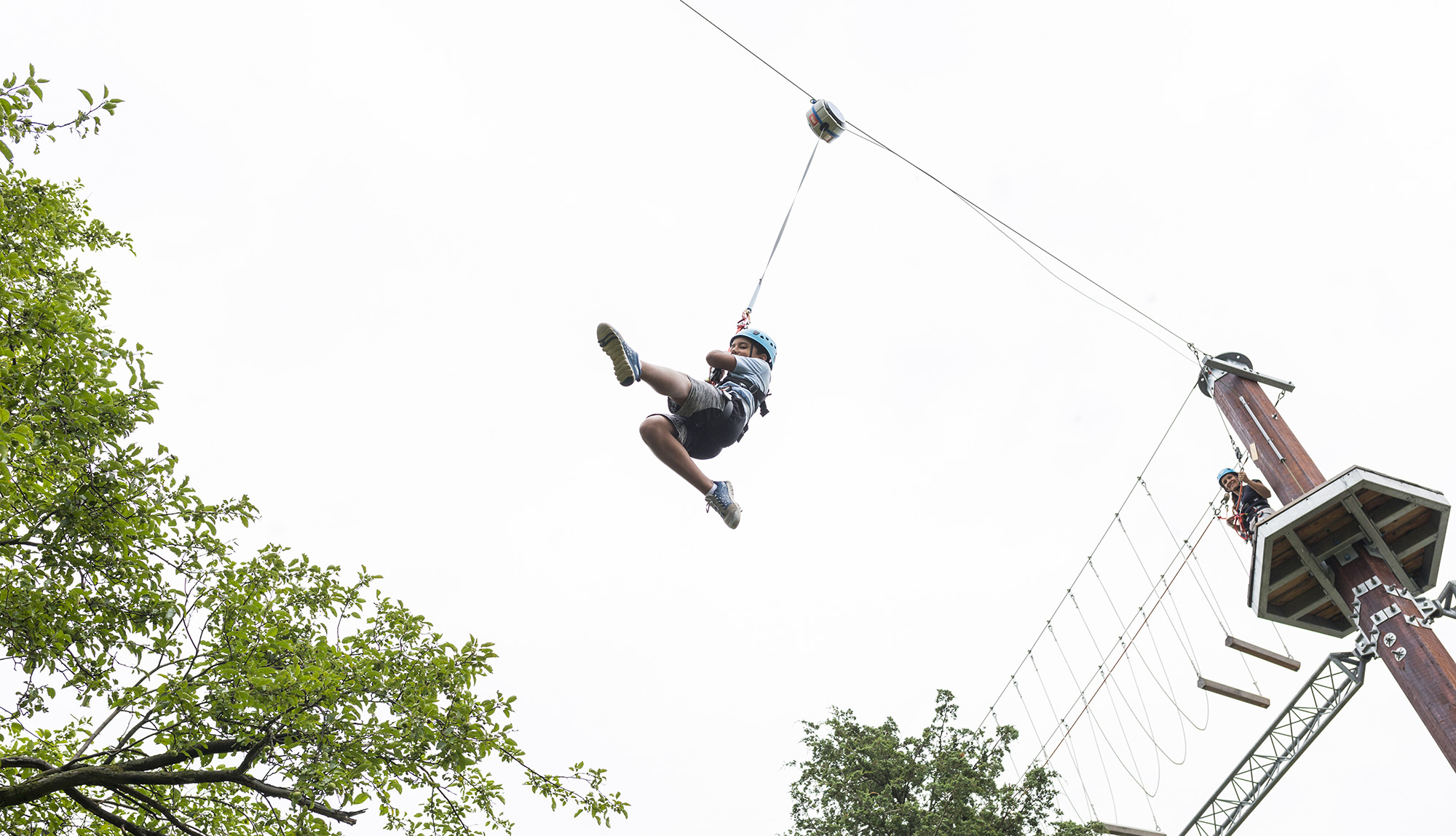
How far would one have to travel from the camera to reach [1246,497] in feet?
46.4

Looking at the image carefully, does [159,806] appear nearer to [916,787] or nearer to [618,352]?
[618,352]

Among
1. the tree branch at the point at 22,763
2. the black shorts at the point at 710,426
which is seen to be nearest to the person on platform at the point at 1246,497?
the black shorts at the point at 710,426

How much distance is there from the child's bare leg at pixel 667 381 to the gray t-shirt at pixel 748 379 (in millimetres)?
577

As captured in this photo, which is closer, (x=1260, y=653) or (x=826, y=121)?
(x=826, y=121)

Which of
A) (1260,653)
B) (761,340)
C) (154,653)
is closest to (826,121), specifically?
(761,340)

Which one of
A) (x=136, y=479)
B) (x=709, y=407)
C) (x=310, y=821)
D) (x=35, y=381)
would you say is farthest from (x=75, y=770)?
(x=709, y=407)

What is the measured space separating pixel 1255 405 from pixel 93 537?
Answer: 501 inches

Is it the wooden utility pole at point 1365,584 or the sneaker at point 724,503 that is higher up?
the wooden utility pole at point 1365,584

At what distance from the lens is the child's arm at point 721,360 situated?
7.15 meters

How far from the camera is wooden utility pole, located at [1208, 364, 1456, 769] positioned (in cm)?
1097

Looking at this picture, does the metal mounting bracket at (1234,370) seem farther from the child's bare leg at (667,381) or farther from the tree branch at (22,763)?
the tree branch at (22,763)

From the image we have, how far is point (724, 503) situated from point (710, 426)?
74cm

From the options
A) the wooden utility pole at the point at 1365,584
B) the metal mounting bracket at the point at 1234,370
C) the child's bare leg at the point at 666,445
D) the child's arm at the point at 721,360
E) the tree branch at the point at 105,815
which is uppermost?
the metal mounting bracket at the point at 1234,370

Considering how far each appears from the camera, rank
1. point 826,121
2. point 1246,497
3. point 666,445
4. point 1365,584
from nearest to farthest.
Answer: point 666,445, point 826,121, point 1365,584, point 1246,497
